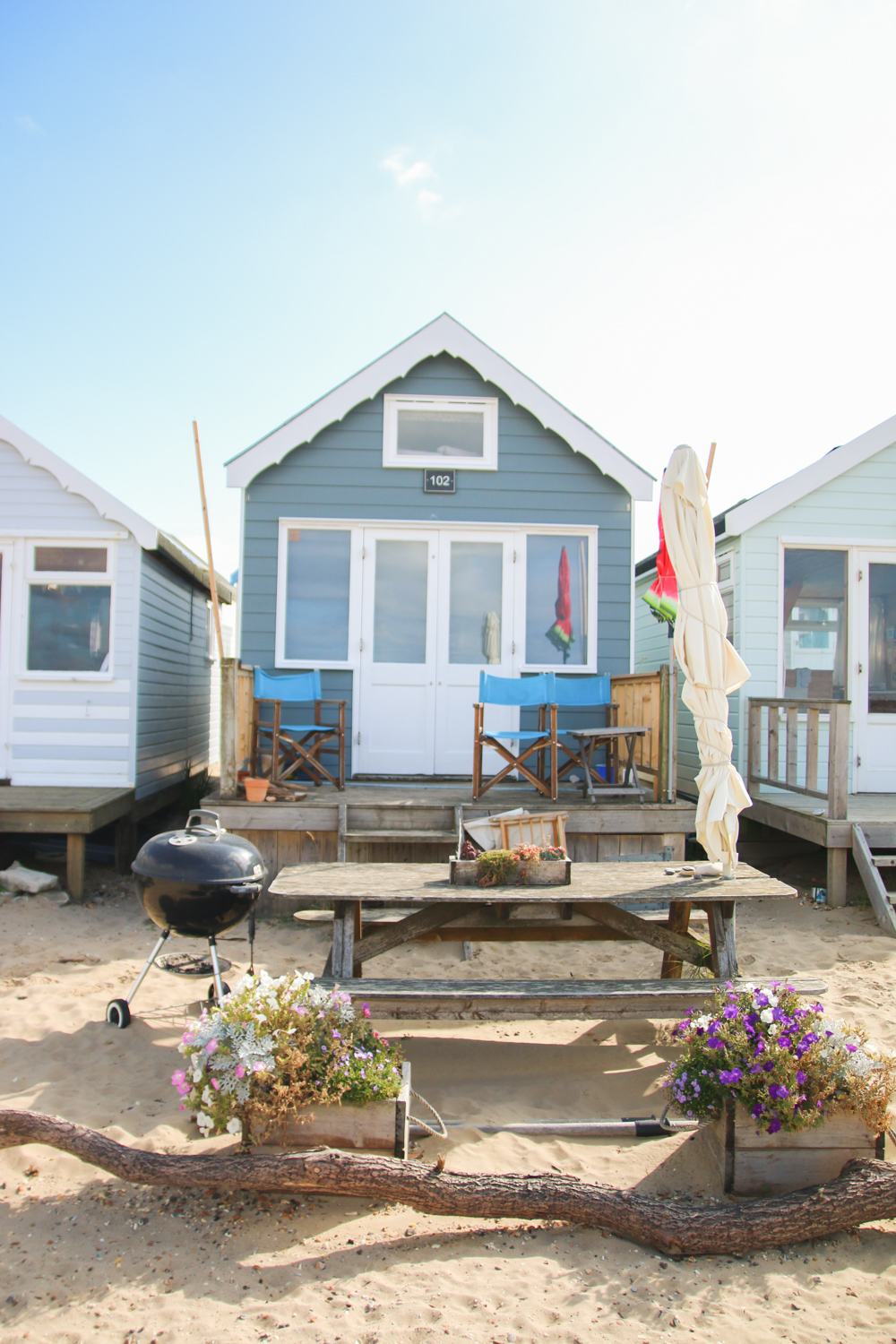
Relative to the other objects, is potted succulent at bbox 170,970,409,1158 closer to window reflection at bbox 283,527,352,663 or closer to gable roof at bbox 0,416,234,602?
window reflection at bbox 283,527,352,663

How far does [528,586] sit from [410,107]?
13.8 ft

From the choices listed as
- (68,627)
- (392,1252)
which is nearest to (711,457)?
(392,1252)

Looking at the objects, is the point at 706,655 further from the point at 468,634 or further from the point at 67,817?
the point at 67,817

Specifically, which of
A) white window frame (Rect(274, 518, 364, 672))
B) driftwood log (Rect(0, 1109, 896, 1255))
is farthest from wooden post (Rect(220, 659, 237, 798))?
driftwood log (Rect(0, 1109, 896, 1255))

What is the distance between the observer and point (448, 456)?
752cm

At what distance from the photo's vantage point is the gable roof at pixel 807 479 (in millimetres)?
7570

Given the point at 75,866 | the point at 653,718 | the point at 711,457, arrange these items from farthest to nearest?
1. the point at 653,718
2. the point at 75,866
3. the point at 711,457

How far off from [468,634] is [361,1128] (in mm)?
5298

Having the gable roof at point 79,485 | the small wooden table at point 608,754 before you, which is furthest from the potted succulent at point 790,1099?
the gable roof at point 79,485

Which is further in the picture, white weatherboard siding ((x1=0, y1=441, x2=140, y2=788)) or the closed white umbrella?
white weatherboard siding ((x1=0, y1=441, x2=140, y2=788))

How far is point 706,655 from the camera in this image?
12.3 feet

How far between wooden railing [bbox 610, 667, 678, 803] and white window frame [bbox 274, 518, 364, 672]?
2.56m

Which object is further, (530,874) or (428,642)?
(428,642)

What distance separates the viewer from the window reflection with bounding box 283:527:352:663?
742 cm
